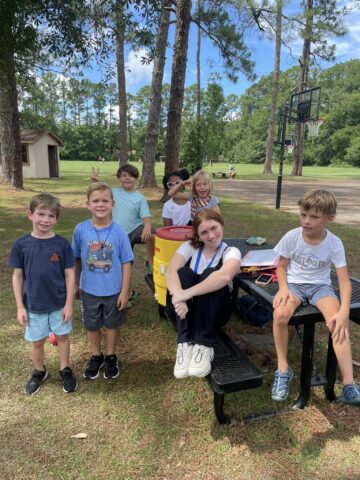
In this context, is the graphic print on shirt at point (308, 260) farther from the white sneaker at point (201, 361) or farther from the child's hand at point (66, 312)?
the child's hand at point (66, 312)

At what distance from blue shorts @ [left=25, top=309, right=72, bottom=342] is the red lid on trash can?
101 centimetres

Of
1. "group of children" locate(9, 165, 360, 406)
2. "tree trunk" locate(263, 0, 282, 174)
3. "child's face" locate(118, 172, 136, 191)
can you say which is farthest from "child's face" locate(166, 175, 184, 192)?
"tree trunk" locate(263, 0, 282, 174)

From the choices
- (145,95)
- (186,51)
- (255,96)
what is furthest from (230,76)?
(255,96)

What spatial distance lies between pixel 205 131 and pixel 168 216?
1400 centimetres

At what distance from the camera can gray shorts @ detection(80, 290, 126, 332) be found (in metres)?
2.86

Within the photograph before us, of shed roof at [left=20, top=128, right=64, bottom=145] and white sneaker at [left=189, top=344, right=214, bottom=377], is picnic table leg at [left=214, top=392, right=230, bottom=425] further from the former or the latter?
shed roof at [left=20, top=128, right=64, bottom=145]

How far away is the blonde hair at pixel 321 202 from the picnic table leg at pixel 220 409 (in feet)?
4.38

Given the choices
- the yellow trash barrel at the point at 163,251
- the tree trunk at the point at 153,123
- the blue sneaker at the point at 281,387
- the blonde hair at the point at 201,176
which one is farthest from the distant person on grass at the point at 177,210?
the tree trunk at the point at 153,123

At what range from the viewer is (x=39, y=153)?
80.4 feet

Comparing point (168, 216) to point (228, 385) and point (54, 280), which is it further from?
point (228, 385)

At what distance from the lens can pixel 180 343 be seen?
8.29ft

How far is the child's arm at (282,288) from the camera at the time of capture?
247 centimetres

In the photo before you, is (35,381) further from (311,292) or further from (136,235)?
(311,292)

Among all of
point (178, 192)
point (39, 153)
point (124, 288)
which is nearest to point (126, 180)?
point (178, 192)
